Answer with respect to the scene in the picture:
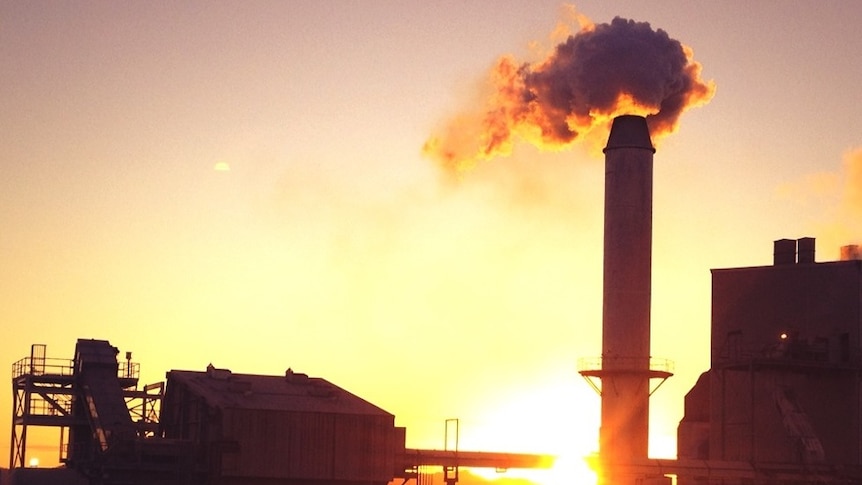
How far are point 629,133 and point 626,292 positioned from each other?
30.1 ft

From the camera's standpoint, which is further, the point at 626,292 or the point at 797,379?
the point at 797,379

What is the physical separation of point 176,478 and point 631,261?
93.5ft

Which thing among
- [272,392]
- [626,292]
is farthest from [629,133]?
[272,392]

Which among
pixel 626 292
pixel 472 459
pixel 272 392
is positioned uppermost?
pixel 626 292

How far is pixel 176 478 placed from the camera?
270 ft

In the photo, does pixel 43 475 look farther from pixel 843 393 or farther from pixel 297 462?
pixel 843 393

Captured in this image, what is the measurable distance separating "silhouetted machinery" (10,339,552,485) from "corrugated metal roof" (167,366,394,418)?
8cm

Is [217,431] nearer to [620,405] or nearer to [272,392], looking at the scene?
[272,392]

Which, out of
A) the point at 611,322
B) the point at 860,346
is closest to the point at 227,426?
the point at 611,322

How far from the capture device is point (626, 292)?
91562 millimetres

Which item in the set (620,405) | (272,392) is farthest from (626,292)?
(272,392)

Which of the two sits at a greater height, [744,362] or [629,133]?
[629,133]

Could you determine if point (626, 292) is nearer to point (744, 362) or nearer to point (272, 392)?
point (744, 362)

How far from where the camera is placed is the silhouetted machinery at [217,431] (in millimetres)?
81750
